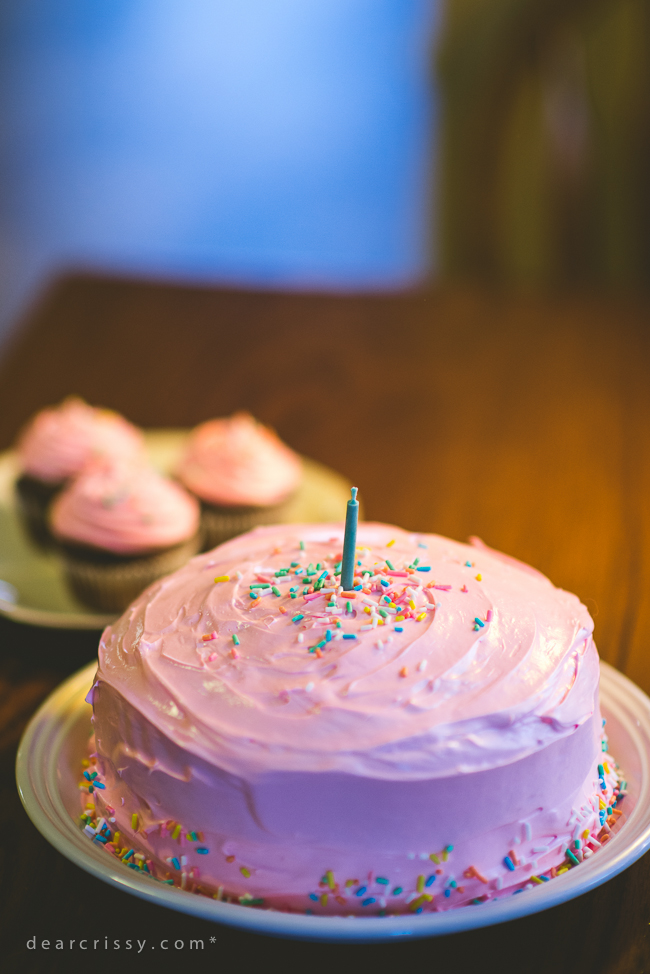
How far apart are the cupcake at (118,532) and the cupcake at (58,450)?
0.12 meters

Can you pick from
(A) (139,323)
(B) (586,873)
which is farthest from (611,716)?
(A) (139,323)

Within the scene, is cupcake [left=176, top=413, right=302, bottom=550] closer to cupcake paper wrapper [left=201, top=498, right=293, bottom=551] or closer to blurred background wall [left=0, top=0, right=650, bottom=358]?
cupcake paper wrapper [left=201, top=498, right=293, bottom=551]

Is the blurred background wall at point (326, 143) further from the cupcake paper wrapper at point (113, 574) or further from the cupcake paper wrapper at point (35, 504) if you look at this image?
the cupcake paper wrapper at point (113, 574)

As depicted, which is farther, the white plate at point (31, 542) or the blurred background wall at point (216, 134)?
the blurred background wall at point (216, 134)

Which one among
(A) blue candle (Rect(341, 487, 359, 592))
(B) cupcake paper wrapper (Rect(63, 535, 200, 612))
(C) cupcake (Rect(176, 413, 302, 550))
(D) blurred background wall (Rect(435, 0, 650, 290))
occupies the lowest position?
(B) cupcake paper wrapper (Rect(63, 535, 200, 612))

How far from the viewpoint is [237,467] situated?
2.11 m

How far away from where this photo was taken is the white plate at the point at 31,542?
1901 millimetres

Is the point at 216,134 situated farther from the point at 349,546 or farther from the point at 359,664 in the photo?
the point at 359,664

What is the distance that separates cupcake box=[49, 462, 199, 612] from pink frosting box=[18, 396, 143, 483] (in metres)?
0.14

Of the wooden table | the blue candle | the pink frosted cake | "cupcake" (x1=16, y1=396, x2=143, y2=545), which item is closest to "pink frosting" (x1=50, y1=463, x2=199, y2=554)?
"cupcake" (x1=16, y1=396, x2=143, y2=545)

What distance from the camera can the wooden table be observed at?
102 centimetres

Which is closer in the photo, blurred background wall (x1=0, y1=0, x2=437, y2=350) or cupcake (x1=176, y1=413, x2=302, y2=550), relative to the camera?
cupcake (x1=176, y1=413, x2=302, y2=550)

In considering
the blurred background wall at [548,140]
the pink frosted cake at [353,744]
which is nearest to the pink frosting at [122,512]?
the pink frosted cake at [353,744]

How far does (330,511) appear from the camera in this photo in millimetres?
2012
